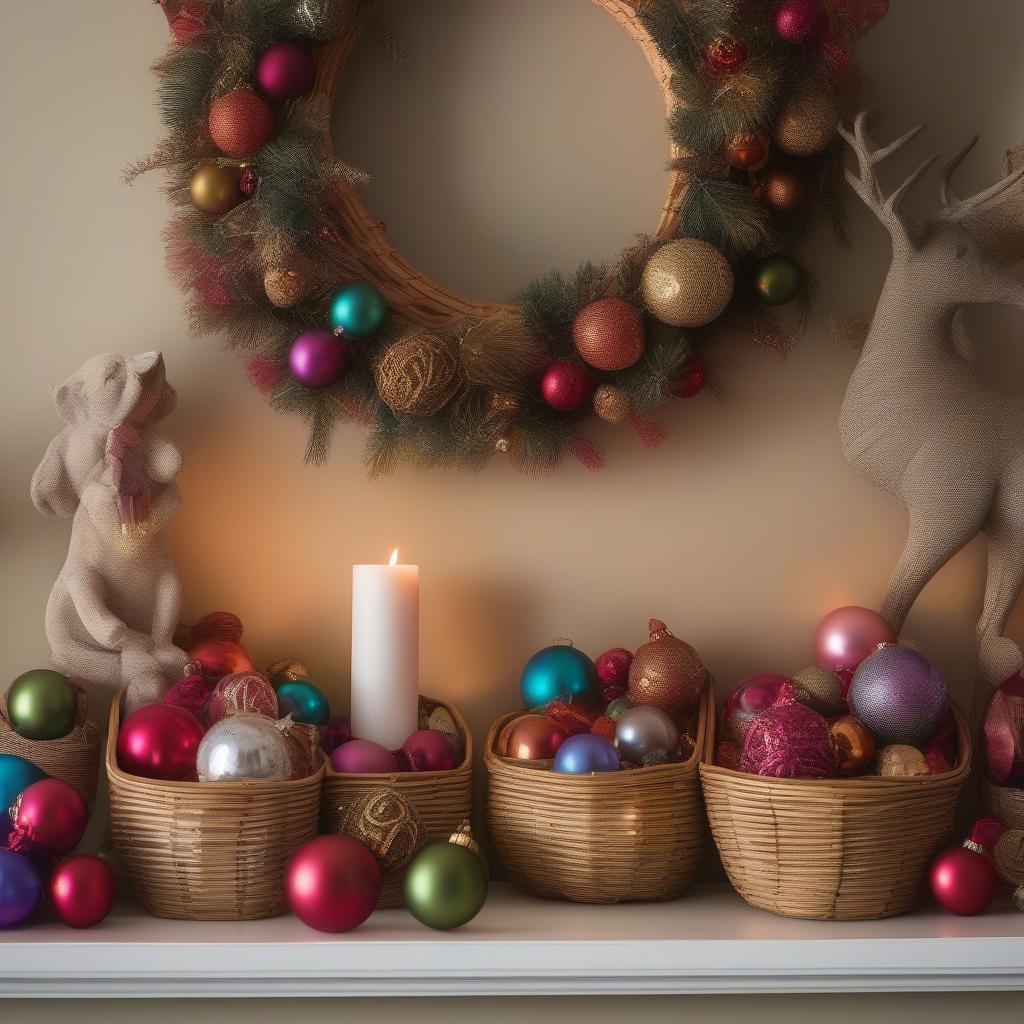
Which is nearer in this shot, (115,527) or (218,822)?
(218,822)

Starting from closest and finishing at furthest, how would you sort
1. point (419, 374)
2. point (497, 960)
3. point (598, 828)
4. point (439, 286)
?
point (497, 960) < point (598, 828) < point (419, 374) < point (439, 286)

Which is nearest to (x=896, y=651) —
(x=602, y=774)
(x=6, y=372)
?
(x=602, y=774)

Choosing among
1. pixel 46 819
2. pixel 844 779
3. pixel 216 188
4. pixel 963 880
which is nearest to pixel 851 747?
pixel 844 779

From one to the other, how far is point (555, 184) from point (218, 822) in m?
0.81

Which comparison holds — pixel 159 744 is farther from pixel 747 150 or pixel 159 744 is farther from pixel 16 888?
pixel 747 150

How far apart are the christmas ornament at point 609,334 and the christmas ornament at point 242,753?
1.70 feet

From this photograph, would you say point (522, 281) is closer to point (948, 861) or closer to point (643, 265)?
→ point (643, 265)

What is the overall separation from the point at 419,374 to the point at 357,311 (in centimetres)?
11

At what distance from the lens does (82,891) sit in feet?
3.43

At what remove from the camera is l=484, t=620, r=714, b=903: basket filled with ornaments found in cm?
114

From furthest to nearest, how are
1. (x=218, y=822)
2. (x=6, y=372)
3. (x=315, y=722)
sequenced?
(x=6, y=372) → (x=315, y=722) → (x=218, y=822)

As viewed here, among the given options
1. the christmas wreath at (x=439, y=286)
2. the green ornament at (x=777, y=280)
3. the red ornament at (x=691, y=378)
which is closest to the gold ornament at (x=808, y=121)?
the christmas wreath at (x=439, y=286)

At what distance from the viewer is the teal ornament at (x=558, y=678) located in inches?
49.6

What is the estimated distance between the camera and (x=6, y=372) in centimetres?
135
